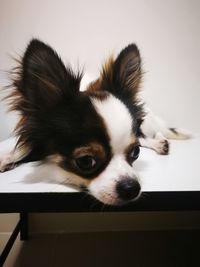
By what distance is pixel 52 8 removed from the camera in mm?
1262

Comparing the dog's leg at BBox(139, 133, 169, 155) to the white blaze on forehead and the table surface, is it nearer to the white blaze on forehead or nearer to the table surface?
the table surface

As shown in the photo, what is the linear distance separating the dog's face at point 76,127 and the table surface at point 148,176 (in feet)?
0.22

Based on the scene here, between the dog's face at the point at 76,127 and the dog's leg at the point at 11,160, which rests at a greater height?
the dog's face at the point at 76,127

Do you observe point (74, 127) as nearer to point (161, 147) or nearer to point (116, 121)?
point (116, 121)

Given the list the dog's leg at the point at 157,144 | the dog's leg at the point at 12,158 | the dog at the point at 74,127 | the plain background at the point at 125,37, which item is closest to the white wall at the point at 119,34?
the plain background at the point at 125,37

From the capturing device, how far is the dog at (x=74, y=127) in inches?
29.0

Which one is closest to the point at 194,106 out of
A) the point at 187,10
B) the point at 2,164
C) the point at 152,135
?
the point at 152,135

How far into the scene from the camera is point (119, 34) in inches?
51.4

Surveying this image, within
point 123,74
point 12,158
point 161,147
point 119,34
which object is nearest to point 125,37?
point 119,34

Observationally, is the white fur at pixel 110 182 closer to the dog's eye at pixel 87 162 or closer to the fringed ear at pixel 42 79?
the dog's eye at pixel 87 162

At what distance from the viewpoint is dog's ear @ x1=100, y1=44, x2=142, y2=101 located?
93 cm

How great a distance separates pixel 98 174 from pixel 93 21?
2.71 ft

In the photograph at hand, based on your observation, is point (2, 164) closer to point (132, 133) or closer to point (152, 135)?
point (132, 133)

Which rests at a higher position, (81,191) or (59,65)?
(59,65)
